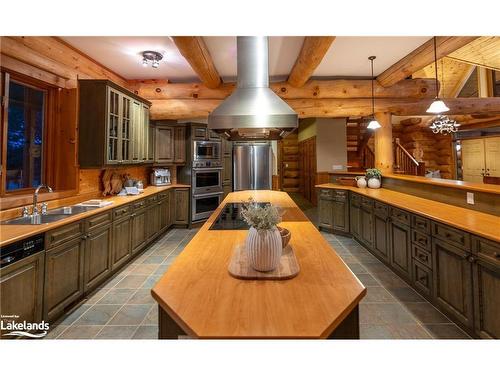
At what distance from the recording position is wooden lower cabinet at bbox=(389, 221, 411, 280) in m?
2.88

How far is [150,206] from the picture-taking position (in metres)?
4.35

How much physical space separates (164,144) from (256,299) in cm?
488

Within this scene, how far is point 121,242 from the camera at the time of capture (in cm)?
336

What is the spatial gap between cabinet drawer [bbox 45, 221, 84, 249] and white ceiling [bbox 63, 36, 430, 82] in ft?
7.43

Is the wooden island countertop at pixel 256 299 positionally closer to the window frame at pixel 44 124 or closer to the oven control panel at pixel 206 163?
the window frame at pixel 44 124

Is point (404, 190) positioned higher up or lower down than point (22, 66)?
lower down

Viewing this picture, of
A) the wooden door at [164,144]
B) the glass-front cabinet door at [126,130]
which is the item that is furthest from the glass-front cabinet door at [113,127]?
the wooden door at [164,144]

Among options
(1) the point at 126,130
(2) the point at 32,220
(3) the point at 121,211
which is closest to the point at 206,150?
(1) the point at 126,130

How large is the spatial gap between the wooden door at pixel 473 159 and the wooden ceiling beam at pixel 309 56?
295 inches

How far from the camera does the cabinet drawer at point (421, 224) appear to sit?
2.49m

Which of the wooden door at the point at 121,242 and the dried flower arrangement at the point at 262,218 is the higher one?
the dried flower arrangement at the point at 262,218

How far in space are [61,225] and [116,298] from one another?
97cm
